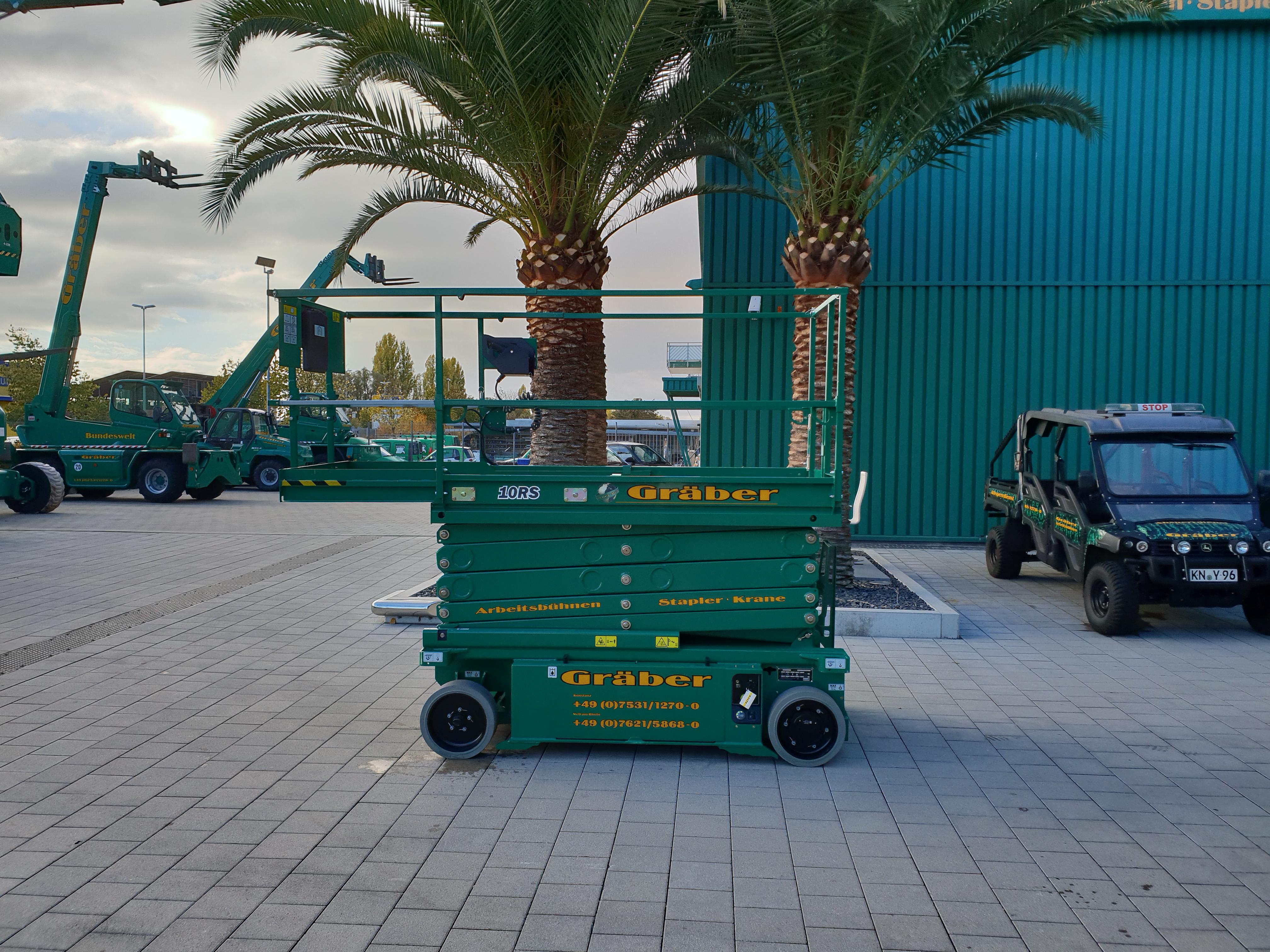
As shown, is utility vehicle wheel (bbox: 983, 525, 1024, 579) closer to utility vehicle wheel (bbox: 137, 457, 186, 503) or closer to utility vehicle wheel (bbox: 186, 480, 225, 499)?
utility vehicle wheel (bbox: 186, 480, 225, 499)

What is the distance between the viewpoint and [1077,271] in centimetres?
1390

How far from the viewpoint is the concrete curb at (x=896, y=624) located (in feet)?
26.2

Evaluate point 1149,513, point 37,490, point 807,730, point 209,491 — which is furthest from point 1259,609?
point 209,491

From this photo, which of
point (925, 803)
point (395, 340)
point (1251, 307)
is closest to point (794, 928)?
point (925, 803)

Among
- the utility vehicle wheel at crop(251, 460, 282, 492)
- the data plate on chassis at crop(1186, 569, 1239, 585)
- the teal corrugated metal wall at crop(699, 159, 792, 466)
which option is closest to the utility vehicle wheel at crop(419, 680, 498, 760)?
the data plate on chassis at crop(1186, 569, 1239, 585)

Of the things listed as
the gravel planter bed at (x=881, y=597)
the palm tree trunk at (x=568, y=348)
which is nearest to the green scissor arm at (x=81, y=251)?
the palm tree trunk at (x=568, y=348)

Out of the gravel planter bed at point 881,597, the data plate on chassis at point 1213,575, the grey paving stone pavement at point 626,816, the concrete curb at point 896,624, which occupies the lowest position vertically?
the grey paving stone pavement at point 626,816

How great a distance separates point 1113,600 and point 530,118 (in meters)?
6.80

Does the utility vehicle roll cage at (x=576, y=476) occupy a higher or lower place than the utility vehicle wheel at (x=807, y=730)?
higher

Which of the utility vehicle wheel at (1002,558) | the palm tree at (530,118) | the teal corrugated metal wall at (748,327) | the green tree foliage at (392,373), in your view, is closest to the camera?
the palm tree at (530,118)

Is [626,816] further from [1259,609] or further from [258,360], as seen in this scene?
[258,360]

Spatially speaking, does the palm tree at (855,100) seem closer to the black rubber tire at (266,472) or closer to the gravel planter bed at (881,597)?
the gravel planter bed at (881,597)

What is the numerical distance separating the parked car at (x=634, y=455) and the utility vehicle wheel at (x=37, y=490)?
1166cm

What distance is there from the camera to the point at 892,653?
7453mm
